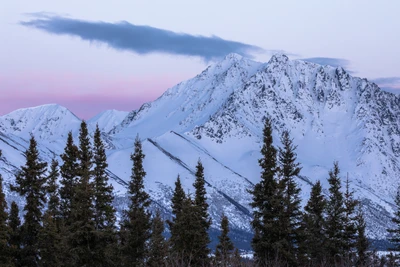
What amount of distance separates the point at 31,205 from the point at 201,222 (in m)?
13.4

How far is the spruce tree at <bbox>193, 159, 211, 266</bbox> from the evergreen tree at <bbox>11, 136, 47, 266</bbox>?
10.6m

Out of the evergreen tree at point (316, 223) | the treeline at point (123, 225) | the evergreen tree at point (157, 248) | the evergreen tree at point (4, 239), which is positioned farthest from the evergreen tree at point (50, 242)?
the evergreen tree at point (316, 223)

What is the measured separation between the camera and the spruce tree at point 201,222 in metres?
40.5

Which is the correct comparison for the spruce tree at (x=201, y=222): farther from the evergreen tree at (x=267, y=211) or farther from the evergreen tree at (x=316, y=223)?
the evergreen tree at (x=316, y=223)

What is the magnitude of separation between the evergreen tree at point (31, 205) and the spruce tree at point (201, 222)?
10.6 meters

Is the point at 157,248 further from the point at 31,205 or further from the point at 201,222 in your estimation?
the point at 31,205

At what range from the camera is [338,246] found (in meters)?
43.8

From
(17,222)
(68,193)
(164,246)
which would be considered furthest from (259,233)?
→ (17,222)

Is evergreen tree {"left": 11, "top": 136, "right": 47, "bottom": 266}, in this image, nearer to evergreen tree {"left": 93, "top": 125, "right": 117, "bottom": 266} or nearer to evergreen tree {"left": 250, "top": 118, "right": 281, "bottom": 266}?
evergreen tree {"left": 93, "top": 125, "right": 117, "bottom": 266}

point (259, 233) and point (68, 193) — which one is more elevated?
point (68, 193)

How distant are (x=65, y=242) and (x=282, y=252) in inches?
531

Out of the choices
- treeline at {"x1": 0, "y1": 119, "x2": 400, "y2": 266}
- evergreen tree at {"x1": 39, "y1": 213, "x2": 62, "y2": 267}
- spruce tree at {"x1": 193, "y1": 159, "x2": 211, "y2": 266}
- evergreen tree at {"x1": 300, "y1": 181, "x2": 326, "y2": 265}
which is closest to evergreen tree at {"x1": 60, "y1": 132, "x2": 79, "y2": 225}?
treeline at {"x1": 0, "y1": 119, "x2": 400, "y2": 266}

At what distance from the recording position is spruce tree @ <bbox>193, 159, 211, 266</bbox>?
133 feet

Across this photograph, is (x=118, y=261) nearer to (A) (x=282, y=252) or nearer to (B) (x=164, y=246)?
(B) (x=164, y=246)
